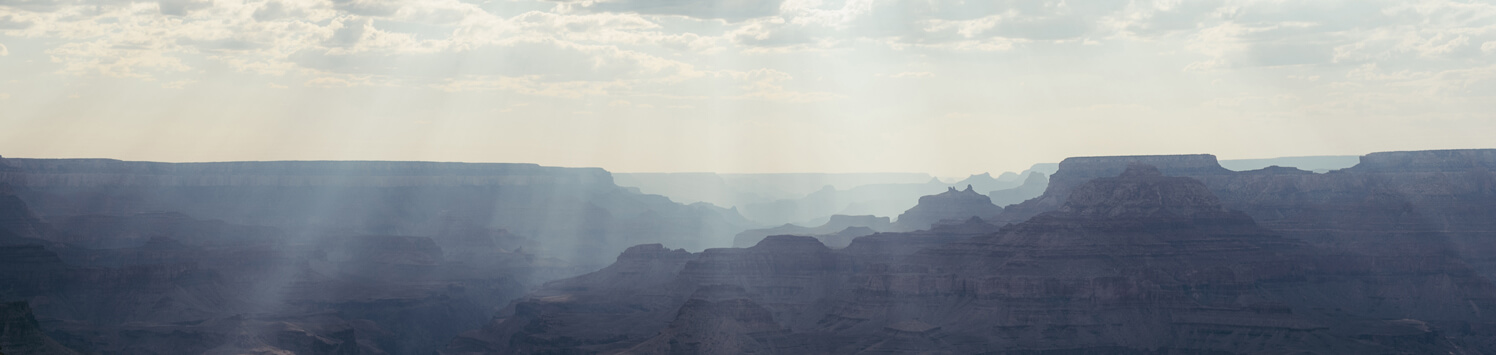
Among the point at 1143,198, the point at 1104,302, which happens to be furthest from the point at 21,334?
the point at 1143,198

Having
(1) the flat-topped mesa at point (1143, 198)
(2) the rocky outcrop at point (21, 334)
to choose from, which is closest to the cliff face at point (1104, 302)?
(1) the flat-topped mesa at point (1143, 198)

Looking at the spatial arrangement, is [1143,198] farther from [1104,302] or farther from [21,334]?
[21,334]

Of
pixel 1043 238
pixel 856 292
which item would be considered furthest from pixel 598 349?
pixel 1043 238

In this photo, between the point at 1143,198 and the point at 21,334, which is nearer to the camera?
the point at 21,334

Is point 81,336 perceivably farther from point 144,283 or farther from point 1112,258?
point 1112,258

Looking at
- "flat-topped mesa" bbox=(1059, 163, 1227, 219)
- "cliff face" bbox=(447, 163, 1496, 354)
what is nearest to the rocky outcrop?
"cliff face" bbox=(447, 163, 1496, 354)

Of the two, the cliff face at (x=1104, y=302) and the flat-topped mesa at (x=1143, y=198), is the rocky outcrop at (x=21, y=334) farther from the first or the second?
the flat-topped mesa at (x=1143, y=198)

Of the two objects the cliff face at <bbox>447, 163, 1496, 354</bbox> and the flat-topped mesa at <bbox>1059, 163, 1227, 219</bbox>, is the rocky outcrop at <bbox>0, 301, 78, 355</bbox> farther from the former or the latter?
the flat-topped mesa at <bbox>1059, 163, 1227, 219</bbox>
